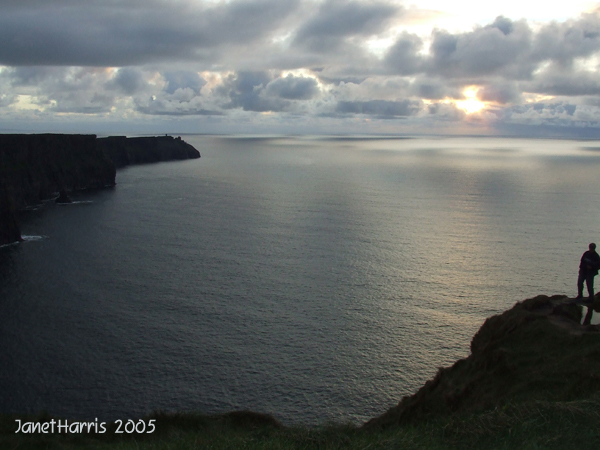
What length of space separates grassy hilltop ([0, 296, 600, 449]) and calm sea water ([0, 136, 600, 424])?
14753 mm

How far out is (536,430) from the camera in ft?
63.3

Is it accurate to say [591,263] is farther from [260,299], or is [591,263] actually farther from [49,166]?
[49,166]

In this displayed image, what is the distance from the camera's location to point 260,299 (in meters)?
70.3

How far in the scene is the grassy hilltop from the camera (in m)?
19.6

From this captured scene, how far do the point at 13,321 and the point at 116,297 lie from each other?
13.1 meters

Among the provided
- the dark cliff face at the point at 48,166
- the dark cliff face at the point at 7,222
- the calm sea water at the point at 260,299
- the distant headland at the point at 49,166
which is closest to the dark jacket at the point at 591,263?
the calm sea water at the point at 260,299

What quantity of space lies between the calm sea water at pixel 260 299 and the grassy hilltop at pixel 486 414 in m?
14.8

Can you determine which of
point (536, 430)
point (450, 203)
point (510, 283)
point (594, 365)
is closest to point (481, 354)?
point (594, 365)

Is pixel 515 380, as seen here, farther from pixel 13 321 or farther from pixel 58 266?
pixel 58 266

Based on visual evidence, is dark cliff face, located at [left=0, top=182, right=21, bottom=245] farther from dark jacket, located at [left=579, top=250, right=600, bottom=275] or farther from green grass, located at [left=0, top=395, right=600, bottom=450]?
dark jacket, located at [left=579, top=250, right=600, bottom=275]

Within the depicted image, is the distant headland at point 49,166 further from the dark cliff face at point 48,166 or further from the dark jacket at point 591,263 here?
the dark jacket at point 591,263

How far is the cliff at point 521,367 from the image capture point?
26.7 m

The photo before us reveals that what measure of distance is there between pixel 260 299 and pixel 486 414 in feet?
166

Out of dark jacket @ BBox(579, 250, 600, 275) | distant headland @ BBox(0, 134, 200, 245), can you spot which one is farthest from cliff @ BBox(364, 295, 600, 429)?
distant headland @ BBox(0, 134, 200, 245)
